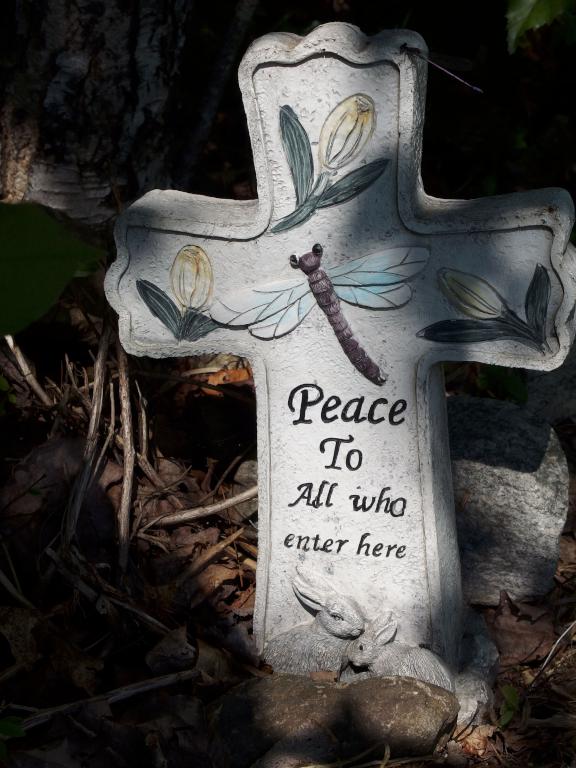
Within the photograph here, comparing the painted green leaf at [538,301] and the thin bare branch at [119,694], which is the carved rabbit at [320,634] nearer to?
the thin bare branch at [119,694]

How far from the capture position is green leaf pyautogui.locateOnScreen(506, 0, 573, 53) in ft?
7.66

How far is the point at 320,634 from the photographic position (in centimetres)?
233

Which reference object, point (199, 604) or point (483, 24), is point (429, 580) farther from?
point (483, 24)

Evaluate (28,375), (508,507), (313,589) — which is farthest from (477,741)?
(28,375)

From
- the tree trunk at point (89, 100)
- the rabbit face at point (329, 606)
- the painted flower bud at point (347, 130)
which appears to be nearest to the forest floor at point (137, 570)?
the rabbit face at point (329, 606)

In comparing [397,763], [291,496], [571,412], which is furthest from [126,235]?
[571,412]

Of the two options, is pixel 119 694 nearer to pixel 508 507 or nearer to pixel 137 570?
pixel 137 570

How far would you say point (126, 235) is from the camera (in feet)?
7.43

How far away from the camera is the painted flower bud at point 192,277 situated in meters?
2.25

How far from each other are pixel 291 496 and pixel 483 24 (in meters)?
2.31

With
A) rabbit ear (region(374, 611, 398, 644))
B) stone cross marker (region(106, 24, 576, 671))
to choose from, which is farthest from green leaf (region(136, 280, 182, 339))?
rabbit ear (region(374, 611, 398, 644))

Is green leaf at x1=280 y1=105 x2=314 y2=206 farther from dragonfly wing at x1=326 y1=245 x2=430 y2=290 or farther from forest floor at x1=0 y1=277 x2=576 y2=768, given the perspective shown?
forest floor at x1=0 y1=277 x2=576 y2=768

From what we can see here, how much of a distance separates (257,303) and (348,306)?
0.73 ft

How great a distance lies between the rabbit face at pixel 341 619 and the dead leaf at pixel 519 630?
0.50 m
